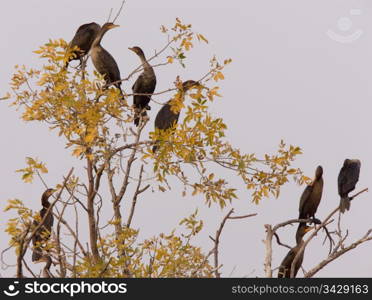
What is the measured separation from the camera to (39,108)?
5.34 m

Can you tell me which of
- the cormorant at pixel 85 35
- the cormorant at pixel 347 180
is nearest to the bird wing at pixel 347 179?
the cormorant at pixel 347 180

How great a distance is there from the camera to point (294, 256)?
591cm

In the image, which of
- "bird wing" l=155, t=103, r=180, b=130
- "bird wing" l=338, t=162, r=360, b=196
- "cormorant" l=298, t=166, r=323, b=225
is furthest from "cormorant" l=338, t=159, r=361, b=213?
"bird wing" l=155, t=103, r=180, b=130

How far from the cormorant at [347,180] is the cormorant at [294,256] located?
0.39 meters

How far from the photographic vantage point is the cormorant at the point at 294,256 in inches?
232

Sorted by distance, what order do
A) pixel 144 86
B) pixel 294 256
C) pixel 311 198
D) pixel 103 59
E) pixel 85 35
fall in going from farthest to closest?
1. pixel 144 86
2. pixel 85 35
3. pixel 103 59
4. pixel 311 198
5. pixel 294 256

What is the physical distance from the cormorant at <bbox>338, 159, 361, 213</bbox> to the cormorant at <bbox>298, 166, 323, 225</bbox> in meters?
0.36

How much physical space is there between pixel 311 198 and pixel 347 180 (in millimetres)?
416

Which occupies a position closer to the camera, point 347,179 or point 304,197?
point 347,179

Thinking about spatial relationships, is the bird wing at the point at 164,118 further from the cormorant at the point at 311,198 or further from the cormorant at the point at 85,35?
the cormorant at the point at 311,198

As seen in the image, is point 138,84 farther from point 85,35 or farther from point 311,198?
point 311,198

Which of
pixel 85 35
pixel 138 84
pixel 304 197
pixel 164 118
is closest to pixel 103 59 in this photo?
pixel 85 35

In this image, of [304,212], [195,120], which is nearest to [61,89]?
[195,120]

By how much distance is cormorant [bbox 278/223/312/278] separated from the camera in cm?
589
